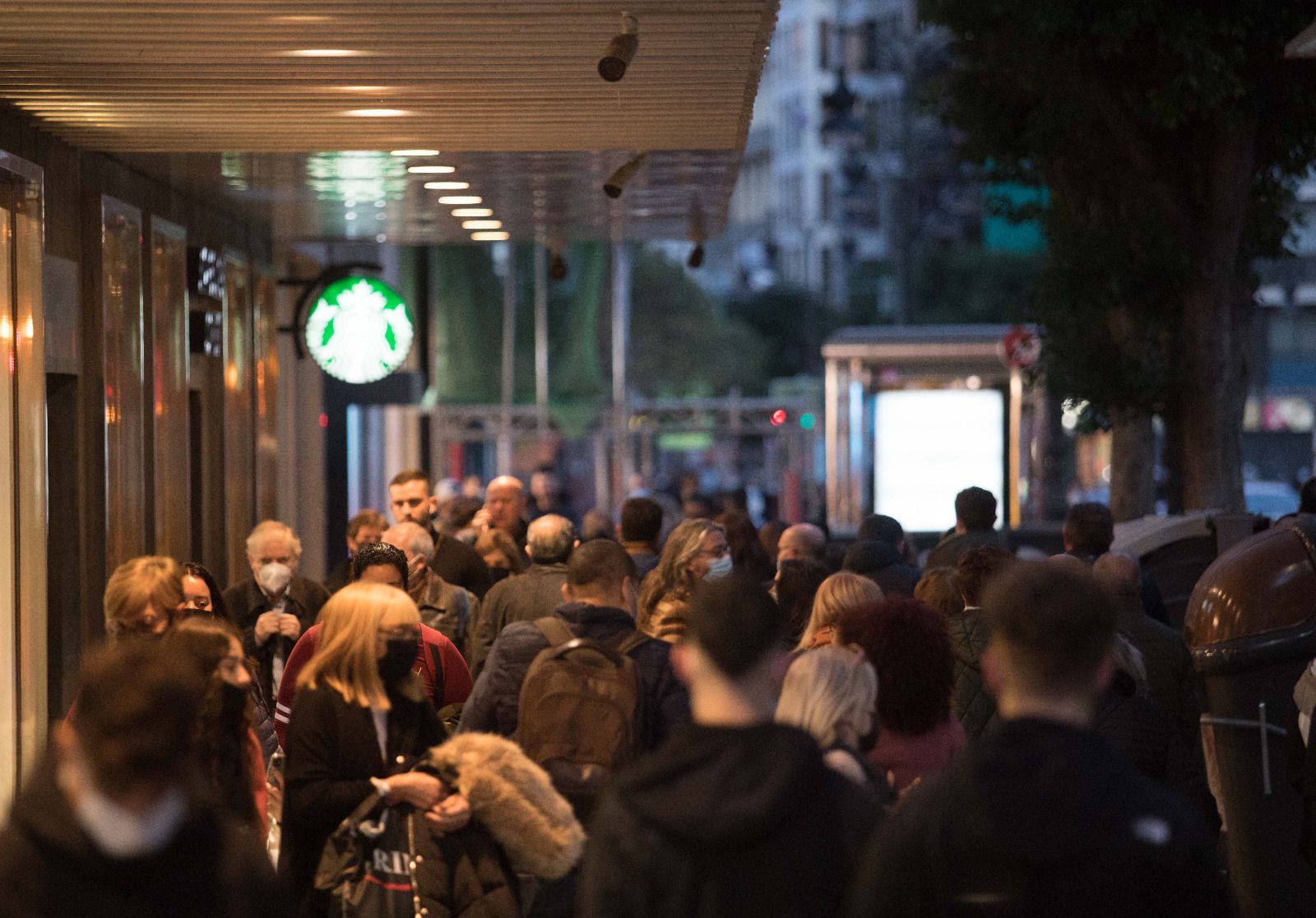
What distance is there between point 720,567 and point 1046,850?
4.70 metres

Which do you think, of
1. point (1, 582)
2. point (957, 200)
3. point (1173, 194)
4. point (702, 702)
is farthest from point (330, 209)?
point (957, 200)

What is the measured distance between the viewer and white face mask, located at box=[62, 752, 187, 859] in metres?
3.16

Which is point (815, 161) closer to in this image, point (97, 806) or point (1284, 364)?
point (1284, 364)

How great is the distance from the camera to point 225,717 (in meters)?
5.30

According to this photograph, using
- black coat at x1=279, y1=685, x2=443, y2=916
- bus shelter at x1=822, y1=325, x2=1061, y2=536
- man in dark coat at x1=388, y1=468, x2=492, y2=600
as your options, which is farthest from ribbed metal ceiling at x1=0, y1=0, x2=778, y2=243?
bus shelter at x1=822, y1=325, x2=1061, y2=536

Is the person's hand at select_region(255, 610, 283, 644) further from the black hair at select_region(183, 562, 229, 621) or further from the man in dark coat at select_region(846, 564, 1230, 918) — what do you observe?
the man in dark coat at select_region(846, 564, 1230, 918)

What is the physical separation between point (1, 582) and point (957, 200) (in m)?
68.6

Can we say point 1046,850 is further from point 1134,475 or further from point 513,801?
point 1134,475

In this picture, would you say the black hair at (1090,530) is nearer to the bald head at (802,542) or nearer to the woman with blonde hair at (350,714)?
the bald head at (802,542)

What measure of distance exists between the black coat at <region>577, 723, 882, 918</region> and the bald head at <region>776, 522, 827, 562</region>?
7.25m

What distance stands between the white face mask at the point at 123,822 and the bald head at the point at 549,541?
233 inches

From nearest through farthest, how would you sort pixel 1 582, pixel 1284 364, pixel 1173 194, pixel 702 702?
pixel 702 702
pixel 1 582
pixel 1173 194
pixel 1284 364

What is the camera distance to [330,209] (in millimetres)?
13492

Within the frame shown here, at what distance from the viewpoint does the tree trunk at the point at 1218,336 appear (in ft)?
47.3
